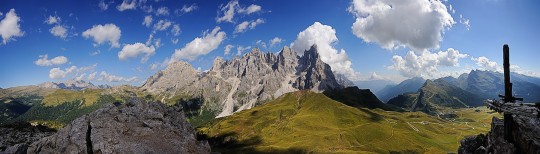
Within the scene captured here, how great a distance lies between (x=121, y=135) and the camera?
33344 mm

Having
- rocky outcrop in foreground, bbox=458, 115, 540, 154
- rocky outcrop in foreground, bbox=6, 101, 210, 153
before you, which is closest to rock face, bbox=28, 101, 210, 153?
rocky outcrop in foreground, bbox=6, 101, 210, 153

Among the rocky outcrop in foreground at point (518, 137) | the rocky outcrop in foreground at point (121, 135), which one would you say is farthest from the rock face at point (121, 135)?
the rocky outcrop in foreground at point (518, 137)

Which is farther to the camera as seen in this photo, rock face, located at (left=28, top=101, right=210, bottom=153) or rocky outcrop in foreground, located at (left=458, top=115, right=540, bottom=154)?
rock face, located at (left=28, top=101, right=210, bottom=153)

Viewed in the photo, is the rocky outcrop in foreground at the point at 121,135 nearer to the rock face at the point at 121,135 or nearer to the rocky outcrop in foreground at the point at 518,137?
the rock face at the point at 121,135

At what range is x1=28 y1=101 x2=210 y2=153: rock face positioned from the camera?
32.0 meters

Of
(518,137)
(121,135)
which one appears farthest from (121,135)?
(518,137)

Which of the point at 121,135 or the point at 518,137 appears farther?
the point at 121,135

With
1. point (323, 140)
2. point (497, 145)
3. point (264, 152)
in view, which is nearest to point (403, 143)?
point (323, 140)

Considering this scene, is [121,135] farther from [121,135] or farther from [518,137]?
[518,137]

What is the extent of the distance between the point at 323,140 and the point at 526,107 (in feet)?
557

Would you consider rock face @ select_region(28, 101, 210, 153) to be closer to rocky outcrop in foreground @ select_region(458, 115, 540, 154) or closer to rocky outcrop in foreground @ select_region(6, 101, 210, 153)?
rocky outcrop in foreground @ select_region(6, 101, 210, 153)

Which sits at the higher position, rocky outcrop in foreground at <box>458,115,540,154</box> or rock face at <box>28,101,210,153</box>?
rocky outcrop in foreground at <box>458,115,540,154</box>

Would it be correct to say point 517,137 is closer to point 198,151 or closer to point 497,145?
point 497,145

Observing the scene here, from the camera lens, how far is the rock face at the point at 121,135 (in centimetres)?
3203
